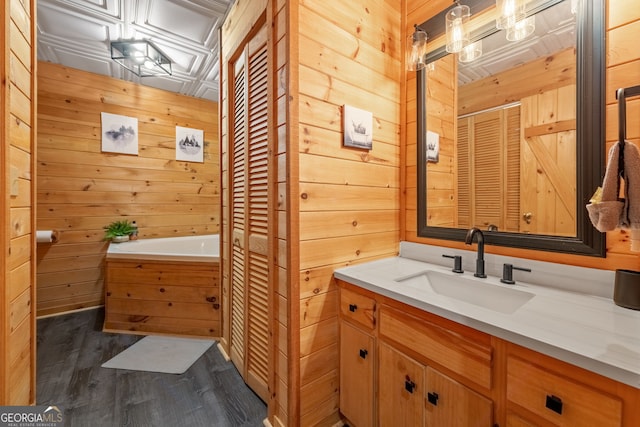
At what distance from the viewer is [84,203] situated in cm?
294

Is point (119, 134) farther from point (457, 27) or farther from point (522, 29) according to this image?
point (522, 29)

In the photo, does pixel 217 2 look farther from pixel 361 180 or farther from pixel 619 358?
pixel 619 358

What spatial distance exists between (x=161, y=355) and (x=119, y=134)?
252 centimetres

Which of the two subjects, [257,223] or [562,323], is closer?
[562,323]

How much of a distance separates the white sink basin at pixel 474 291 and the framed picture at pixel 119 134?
135 inches

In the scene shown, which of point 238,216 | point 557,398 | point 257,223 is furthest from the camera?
point 238,216

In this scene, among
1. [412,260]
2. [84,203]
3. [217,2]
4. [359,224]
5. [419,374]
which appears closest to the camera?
[419,374]

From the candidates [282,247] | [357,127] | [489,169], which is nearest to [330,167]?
[357,127]

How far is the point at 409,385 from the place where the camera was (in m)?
1.04

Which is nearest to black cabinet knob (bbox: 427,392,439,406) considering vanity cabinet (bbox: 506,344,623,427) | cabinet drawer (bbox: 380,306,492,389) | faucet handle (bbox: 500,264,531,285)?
cabinet drawer (bbox: 380,306,492,389)

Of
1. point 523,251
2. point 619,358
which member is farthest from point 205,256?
point 619,358

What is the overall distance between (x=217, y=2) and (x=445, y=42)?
5.30 ft

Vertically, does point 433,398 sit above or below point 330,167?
below

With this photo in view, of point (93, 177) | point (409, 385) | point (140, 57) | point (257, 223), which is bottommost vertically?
point (409, 385)
